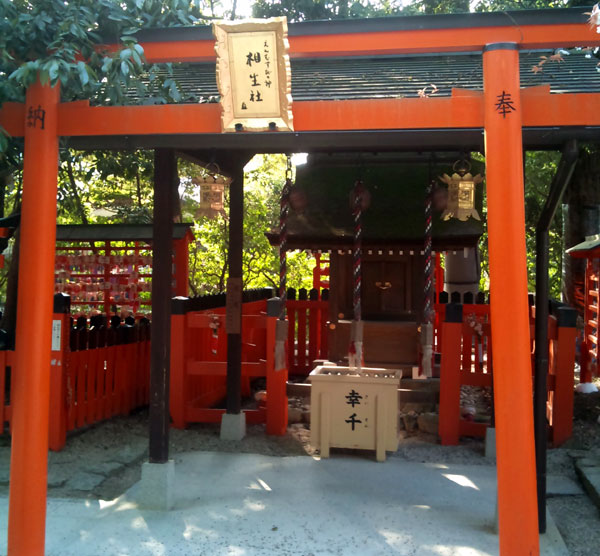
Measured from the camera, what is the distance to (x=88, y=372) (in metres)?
7.02

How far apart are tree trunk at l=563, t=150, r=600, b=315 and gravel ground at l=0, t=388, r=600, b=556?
11.9 ft

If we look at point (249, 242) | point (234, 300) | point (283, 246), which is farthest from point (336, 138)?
point (249, 242)

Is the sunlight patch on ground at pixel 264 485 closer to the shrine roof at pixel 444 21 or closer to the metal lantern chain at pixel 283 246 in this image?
the metal lantern chain at pixel 283 246

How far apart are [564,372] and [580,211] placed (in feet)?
16.2

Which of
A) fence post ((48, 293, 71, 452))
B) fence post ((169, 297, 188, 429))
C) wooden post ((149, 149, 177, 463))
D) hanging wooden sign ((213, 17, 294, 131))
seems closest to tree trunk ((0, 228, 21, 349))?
fence post ((48, 293, 71, 452))

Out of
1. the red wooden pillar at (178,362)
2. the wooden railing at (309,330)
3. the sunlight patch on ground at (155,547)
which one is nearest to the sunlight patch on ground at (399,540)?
the sunlight patch on ground at (155,547)

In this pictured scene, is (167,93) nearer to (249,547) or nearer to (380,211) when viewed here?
(249,547)

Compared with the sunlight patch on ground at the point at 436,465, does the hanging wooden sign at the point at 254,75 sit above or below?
above

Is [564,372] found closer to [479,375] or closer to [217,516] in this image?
[479,375]

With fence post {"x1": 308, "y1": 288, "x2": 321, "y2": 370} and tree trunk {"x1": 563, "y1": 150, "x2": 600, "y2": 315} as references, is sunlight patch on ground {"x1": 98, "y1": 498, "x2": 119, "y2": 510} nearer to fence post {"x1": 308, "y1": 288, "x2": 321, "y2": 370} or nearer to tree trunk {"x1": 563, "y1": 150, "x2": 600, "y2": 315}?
fence post {"x1": 308, "y1": 288, "x2": 321, "y2": 370}

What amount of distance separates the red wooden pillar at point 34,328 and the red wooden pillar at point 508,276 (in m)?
2.76

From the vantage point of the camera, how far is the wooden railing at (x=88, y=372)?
6465 mm

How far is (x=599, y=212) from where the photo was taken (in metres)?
10.5

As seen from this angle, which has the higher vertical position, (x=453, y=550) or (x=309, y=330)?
(x=309, y=330)
